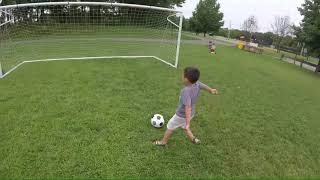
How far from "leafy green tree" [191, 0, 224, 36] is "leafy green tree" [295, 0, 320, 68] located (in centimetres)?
1744

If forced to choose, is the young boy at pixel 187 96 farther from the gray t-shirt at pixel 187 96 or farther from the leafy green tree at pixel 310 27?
the leafy green tree at pixel 310 27

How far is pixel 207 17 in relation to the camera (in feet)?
119

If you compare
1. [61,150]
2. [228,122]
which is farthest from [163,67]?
[61,150]

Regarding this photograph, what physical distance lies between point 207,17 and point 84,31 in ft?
85.5

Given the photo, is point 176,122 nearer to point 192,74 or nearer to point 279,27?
point 192,74

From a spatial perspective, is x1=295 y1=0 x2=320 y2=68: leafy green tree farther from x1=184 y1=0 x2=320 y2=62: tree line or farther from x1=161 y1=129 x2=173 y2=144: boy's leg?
x1=161 y1=129 x2=173 y2=144: boy's leg

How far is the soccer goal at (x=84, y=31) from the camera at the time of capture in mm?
9500

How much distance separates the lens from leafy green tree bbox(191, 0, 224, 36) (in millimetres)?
36250

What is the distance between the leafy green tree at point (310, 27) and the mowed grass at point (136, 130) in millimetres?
11159

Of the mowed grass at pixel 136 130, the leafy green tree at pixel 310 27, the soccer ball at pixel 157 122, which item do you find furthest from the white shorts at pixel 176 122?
the leafy green tree at pixel 310 27

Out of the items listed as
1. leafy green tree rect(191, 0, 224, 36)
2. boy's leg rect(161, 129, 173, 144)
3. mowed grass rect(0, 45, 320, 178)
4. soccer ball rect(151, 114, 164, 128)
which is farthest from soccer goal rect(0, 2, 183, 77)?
leafy green tree rect(191, 0, 224, 36)

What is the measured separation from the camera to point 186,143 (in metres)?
4.67

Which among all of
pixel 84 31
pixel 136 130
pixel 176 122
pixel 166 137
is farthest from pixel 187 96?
pixel 84 31

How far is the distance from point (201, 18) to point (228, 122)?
32.4 meters
